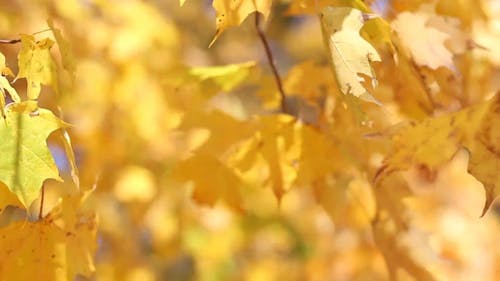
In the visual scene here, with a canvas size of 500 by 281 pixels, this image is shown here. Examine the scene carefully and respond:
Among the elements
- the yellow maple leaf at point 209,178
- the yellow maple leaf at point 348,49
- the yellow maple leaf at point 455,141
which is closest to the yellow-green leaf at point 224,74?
the yellow maple leaf at point 209,178

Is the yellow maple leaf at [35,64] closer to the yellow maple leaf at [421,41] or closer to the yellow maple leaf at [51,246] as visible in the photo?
the yellow maple leaf at [51,246]

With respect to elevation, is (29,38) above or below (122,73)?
above

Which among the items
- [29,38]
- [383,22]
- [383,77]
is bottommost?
[383,77]

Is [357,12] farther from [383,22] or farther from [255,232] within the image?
[255,232]

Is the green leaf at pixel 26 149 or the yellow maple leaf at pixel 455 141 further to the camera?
the yellow maple leaf at pixel 455 141

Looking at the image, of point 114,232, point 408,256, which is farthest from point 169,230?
point 408,256

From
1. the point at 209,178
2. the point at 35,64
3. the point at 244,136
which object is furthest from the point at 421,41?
the point at 35,64

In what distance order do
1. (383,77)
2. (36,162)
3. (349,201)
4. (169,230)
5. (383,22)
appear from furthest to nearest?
(169,230) < (349,201) < (383,77) < (383,22) < (36,162)

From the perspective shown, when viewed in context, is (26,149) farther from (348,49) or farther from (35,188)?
(348,49)
